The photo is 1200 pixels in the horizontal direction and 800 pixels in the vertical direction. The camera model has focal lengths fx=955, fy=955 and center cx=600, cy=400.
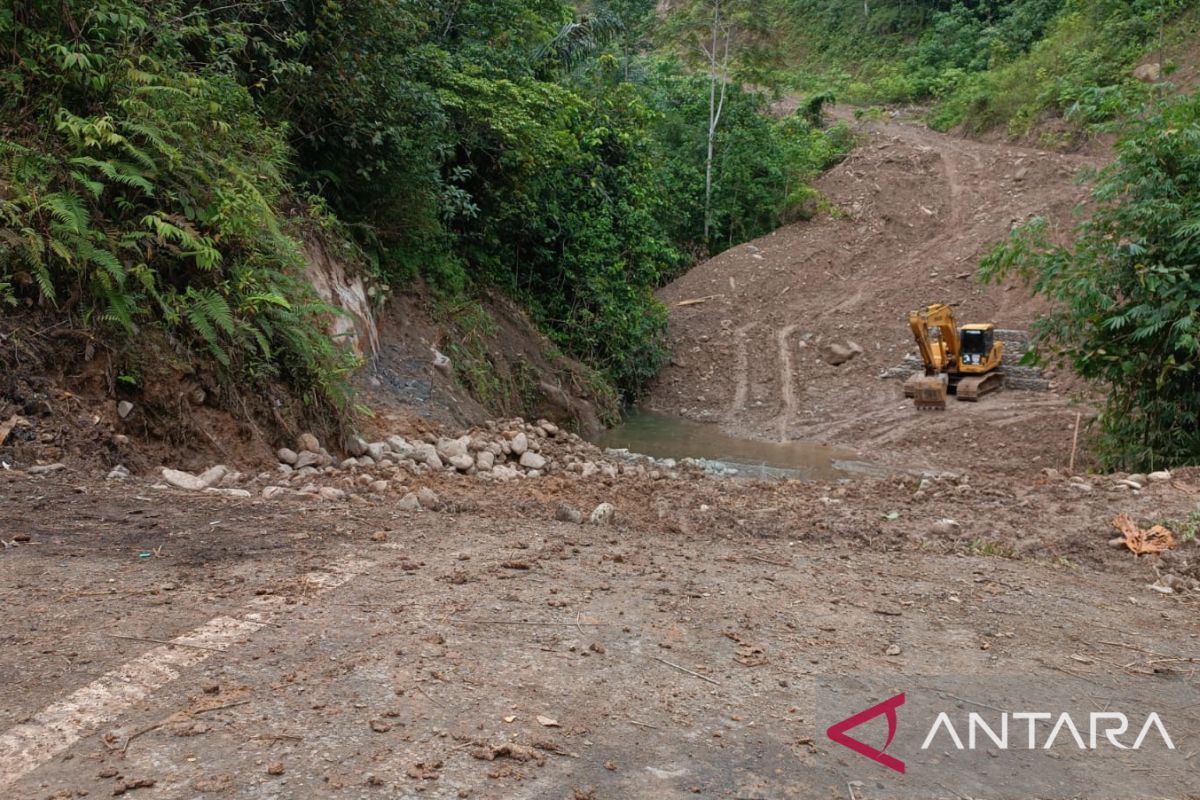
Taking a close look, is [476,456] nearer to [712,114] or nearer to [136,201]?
[136,201]

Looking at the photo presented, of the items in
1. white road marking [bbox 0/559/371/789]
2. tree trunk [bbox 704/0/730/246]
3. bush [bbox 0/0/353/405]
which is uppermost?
tree trunk [bbox 704/0/730/246]

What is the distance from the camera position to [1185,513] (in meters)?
6.90

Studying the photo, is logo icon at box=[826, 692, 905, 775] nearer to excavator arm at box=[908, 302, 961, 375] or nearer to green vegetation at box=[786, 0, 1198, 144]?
excavator arm at box=[908, 302, 961, 375]

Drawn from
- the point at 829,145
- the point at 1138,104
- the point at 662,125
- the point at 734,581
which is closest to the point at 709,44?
the point at 662,125

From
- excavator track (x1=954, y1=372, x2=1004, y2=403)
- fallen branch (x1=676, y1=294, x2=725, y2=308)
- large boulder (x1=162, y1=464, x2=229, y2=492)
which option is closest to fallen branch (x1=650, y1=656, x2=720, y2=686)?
large boulder (x1=162, y1=464, x2=229, y2=492)

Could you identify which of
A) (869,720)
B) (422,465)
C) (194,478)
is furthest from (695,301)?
(869,720)

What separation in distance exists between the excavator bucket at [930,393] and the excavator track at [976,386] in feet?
1.06

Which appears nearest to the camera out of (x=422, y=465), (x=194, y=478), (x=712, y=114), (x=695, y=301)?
(x=194, y=478)

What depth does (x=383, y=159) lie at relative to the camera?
39.0 feet

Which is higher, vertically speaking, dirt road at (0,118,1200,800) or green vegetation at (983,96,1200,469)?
green vegetation at (983,96,1200,469)

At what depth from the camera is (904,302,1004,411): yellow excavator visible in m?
17.0

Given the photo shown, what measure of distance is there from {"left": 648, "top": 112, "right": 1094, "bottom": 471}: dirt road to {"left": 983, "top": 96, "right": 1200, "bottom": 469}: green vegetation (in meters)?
2.73

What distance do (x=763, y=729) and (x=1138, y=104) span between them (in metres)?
10.2

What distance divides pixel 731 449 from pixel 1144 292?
708 centimetres
